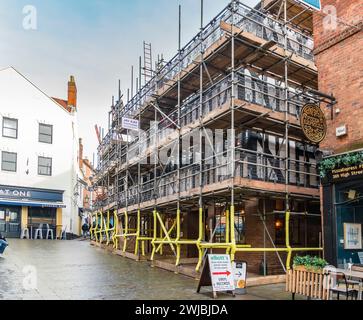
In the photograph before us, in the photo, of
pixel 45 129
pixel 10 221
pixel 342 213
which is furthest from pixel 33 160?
pixel 342 213

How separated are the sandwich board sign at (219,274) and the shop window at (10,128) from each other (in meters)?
27.1

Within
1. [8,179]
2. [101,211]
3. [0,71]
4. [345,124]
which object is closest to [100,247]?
[101,211]

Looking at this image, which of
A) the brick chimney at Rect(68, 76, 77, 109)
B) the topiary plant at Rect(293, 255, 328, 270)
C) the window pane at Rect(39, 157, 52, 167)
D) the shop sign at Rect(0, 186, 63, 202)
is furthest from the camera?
the brick chimney at Rect(68, 76, 77, 109)

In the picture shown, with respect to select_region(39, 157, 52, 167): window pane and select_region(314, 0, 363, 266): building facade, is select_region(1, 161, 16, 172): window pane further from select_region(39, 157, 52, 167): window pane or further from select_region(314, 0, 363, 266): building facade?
select_region(314, 0, 363, 266): building facade

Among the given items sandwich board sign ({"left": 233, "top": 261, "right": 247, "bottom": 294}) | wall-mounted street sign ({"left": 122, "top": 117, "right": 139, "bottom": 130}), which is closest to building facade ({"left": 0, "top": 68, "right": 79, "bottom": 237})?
wall-mounted street sign ({"left": 122, "top": 117, "right": 139, "bottom": 130})

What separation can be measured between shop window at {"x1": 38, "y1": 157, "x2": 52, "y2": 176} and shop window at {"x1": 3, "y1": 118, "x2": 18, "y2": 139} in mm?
2838

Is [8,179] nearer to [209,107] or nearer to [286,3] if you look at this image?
[209,107]

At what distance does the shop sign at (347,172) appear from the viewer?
11102 millimetres

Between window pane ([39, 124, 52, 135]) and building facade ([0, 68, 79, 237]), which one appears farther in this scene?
window pane ([39, 124, 52, 135])

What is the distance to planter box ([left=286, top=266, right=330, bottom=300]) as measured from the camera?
28.2ft

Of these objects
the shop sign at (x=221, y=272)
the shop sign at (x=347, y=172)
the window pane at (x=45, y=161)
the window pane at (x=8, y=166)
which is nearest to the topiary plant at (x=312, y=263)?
the shop sign at (x=221, y=272)

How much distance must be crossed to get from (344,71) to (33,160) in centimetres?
2819

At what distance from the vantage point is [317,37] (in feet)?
42.7
